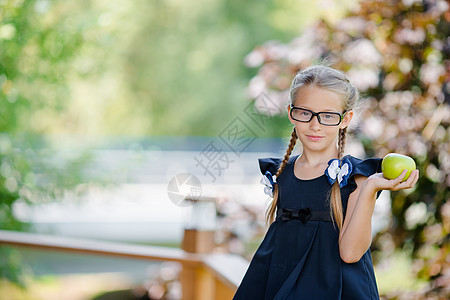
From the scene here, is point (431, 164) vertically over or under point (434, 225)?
over

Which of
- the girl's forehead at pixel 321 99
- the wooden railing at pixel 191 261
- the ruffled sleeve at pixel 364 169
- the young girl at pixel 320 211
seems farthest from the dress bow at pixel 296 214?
the wooden railing at pixel 191 261

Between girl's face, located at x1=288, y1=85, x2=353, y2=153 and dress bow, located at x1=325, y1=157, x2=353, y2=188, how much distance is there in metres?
0.05

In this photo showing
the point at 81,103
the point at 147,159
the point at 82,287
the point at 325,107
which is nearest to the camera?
the point at 325,107

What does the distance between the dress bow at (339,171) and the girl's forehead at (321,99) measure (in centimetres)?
11

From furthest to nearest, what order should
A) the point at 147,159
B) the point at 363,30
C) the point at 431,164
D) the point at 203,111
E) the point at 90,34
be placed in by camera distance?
the point at 203,111 → the point at 147,159 → the point at 90,34 → the point at 363,30 → the point at 431,164

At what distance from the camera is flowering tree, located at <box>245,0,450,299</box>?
2.54 meters

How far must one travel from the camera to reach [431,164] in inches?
102

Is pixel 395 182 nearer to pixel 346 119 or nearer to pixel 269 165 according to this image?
pixel 346 119

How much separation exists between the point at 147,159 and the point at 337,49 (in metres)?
2.01

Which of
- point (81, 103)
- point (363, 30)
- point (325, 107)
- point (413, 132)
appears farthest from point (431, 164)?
point (81, 103)

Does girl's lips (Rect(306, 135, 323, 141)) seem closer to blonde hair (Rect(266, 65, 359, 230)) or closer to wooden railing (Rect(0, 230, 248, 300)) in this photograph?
blonde hair (Rect(266, 65, 359, 230))

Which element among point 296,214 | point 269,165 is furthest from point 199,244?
point 296,214

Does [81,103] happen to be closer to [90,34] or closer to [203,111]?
[90,34]

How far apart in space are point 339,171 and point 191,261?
1.32 m
